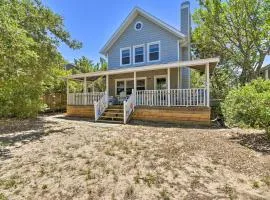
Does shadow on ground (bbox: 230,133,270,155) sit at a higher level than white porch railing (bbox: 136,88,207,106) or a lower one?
lower

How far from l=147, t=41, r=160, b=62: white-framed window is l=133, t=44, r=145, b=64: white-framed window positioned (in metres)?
0.51

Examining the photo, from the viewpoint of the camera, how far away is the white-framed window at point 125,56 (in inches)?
701

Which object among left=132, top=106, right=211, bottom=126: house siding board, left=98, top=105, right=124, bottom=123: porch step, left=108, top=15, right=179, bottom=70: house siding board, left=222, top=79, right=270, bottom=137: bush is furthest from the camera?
left=108, top=15, right=179, bottom=70: house siding board

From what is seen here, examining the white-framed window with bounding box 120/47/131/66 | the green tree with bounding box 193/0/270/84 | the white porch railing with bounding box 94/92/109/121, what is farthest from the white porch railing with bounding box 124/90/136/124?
the green tree with bounding box 193/0/270/84

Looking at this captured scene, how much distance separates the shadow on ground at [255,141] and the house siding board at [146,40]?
8522 mm

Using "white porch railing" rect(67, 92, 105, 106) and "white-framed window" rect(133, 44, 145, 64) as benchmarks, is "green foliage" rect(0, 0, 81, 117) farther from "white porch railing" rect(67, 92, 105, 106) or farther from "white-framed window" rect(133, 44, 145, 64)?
"white-framed window" rect(133, 44, 145, 64)

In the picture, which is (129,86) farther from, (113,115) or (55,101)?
(55,101)

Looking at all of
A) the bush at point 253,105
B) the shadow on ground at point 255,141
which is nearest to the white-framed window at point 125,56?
the bush at point 253,105

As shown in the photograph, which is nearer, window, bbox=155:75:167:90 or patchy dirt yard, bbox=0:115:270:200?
patchy dirt yard, bbox=0:115:270:200

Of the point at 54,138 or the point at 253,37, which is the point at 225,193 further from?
the point at 253,37

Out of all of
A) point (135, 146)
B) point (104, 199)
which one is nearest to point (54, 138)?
point (135, 146)

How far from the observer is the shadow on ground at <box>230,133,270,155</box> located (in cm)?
690

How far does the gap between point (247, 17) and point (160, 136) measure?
55.5 feet

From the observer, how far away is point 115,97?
17703 millimetres
